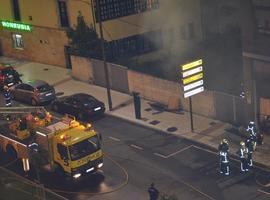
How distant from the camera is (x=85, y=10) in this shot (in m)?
42.9

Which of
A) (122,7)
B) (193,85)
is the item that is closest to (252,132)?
(193,85)

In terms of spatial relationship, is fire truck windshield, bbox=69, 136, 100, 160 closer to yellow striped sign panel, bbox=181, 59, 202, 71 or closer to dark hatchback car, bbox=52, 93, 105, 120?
yellow striped sign panel, bbox=181, 59, 202, 71

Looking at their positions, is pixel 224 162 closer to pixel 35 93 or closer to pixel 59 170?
pixel 59 170

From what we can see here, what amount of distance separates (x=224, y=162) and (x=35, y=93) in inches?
603

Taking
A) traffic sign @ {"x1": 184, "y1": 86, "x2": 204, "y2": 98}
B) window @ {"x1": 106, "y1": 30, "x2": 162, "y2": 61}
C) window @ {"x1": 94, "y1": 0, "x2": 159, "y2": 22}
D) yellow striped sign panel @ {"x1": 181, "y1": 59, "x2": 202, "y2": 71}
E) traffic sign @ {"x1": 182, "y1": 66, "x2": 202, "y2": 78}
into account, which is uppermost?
window @ {"x1": 94, "y1": 0, "x2": 159, "y2": 22}

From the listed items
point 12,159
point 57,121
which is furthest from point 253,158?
point 12,159

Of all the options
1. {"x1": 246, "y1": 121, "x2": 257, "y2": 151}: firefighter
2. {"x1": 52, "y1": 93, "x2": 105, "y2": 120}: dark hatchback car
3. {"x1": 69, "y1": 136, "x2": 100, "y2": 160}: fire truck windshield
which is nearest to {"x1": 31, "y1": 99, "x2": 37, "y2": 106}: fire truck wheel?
{"x1": 52, "y1": 93, "x2": 105, "y2": 120}: dark hatchback car

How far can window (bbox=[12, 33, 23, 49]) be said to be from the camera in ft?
163

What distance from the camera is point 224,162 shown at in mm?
27172

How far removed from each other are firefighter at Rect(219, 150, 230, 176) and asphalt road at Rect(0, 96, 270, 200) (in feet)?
0.99

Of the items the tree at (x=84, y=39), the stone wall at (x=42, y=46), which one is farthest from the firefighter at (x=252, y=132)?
the stone wall at (x=42, y=46)

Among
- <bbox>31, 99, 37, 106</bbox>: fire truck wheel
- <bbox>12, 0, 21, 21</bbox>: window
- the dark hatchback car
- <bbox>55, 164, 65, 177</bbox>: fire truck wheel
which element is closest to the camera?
<bbox>55, 164, 65, 177</bbox>: fire truck wheel

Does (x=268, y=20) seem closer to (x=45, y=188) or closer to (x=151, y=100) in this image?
(x=151, y=100)

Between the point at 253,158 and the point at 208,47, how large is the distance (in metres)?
19.7
